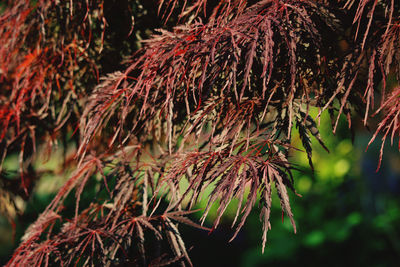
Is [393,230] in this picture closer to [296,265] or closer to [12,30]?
[296,265]

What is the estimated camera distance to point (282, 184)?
771 millimetres

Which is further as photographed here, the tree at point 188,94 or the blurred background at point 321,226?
the blurred background at point 321,226

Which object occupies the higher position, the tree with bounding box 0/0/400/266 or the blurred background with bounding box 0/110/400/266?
the tree with bounding box 0/0/400/266

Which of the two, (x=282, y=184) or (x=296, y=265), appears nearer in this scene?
(x=282, y=184)

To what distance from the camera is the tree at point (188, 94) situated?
A: 806 mm

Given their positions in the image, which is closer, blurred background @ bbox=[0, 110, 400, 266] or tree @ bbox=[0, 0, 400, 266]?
tree @ bbox=[0, 0, 400, 266]

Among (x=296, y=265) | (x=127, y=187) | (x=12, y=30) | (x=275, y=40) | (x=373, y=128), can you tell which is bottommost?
(x=296, y=265)

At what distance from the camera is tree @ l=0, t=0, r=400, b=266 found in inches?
31.7

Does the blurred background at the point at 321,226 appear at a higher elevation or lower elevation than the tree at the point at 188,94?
lower

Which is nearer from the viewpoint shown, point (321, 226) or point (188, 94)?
point (188, 94)

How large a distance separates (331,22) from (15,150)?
134 centimetres

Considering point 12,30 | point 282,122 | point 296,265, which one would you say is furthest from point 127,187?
point 296,265

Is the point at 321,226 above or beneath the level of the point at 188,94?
beneath

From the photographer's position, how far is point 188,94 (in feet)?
3.30
